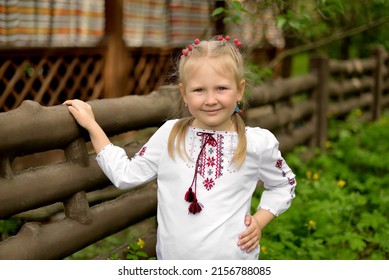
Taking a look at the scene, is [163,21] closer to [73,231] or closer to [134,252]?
[134,252]

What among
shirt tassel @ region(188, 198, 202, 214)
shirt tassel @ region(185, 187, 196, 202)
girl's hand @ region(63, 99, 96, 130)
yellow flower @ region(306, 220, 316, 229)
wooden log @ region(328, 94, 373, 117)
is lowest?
wooden log @ region(328, 94, 373, 117)

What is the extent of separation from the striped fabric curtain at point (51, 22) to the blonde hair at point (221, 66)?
3.23 metres

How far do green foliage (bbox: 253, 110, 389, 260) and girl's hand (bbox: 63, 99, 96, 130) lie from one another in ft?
4.66

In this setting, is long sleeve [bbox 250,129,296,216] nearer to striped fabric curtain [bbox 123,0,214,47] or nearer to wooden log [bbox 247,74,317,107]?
wooden log [bbox 247,74,317,107]

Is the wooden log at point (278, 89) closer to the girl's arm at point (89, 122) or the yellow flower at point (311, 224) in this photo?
the yellow flower at point (311, 224)

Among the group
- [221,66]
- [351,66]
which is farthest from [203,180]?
[351,66]

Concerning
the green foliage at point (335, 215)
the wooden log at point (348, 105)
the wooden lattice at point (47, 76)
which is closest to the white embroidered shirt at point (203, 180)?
the green foliage at point (335, 215)

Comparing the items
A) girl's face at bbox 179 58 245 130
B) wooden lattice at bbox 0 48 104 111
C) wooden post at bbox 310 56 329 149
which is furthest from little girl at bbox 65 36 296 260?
wooden post at bbox 310 56 329 149

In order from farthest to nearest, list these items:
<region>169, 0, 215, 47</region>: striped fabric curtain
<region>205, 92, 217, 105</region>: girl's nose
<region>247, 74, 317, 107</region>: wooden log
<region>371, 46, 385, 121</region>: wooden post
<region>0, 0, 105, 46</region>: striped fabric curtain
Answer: <region>371, 46, 385, 121</region>: wooden post → <region>169, 0, 215, 47</region>: striped fabric curtain → <region>0, 0, 105, 46</region>: striped fabric curtain → <region>247, 74, 317, 107</region>: wooden log → <region>205, 92, 217, 105</region>: girl's nose

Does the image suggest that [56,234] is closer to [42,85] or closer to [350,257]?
[350,257]

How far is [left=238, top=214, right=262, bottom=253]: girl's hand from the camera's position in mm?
2754

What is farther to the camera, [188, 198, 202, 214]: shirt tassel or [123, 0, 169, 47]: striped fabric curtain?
[123, 0, 169, 47]: striped fabric curtain

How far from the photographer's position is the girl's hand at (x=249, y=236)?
2754mm

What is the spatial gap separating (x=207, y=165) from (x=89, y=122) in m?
0.68
